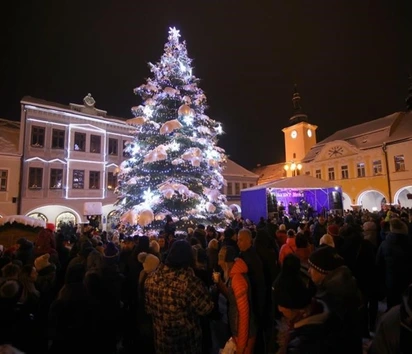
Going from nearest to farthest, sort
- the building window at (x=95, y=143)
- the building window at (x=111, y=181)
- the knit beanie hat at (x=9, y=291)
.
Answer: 1. the knit beanie hat at (x=9, y=291)
2. the building window at (x=95, y=143)
3. the building window at (x=111, y=181)

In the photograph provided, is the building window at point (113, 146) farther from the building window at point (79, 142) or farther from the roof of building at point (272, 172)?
the roof of building at point (272, 172)

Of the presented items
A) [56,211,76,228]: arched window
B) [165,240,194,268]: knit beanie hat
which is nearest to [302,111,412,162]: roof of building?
[56,211,76,228]: arched window

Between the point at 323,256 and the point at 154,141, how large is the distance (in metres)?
10.5

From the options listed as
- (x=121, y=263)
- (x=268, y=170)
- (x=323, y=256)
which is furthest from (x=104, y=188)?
(x=268, y=170)

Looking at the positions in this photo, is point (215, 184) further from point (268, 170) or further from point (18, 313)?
point (268, 170)

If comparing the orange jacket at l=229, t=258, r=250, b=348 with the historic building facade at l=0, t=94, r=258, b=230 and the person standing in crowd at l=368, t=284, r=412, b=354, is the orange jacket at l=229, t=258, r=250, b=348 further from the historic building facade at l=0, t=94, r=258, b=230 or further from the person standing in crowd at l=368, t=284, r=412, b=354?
the historic building facade at l=0, t=94, r=258, b=230

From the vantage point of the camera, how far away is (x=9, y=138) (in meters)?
22.8

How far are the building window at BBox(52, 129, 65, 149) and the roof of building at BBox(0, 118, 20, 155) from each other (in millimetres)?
2683

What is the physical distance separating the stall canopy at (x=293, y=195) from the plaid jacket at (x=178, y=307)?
55.8 ft

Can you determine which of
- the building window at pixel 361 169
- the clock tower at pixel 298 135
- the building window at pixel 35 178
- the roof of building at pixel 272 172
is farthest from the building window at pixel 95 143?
the roof of building at pixel 272 172

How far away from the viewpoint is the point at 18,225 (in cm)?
1210

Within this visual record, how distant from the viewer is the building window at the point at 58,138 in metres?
23.3

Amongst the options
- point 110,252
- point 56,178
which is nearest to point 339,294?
point 110,252

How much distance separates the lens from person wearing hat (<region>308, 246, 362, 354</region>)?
207 cm
